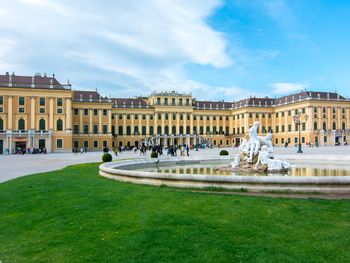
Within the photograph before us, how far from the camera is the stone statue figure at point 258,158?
519 inches

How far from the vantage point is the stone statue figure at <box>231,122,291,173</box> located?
1318 cm

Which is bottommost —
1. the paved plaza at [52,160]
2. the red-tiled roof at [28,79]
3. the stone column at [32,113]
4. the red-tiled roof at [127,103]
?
the paved plaza at [52,160]

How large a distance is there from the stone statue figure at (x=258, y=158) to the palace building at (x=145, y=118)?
144ft

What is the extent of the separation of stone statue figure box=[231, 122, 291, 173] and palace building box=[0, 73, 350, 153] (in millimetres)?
43927

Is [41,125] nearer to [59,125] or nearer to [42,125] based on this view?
[42,125]

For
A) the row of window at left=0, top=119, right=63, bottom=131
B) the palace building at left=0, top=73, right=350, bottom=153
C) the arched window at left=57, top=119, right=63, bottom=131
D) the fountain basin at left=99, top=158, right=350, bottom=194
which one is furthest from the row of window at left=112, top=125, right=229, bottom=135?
the fountain basin at left=99, top=158, right=350, bottom=194

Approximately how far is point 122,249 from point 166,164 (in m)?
14.6

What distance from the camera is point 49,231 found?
6.08m

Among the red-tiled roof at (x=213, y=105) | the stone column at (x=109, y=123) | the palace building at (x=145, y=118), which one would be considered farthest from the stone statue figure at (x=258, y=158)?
the red-tiled roof at (x=213, y=105)

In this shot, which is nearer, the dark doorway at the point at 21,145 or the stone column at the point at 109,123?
the dark doorway at the point at 21,145

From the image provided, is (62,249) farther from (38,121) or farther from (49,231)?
(38,121)

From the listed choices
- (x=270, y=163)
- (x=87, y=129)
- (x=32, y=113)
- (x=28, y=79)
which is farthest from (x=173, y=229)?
(x=87, y=129)

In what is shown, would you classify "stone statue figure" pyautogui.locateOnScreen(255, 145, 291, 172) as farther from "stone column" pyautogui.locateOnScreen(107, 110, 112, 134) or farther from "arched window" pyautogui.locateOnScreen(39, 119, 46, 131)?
"stone column" pyautogui.locateOnScreen(107, 110, 112, 134)

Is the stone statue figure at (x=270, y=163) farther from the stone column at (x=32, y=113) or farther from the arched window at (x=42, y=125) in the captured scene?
the arched window at (x=42, y=125)
